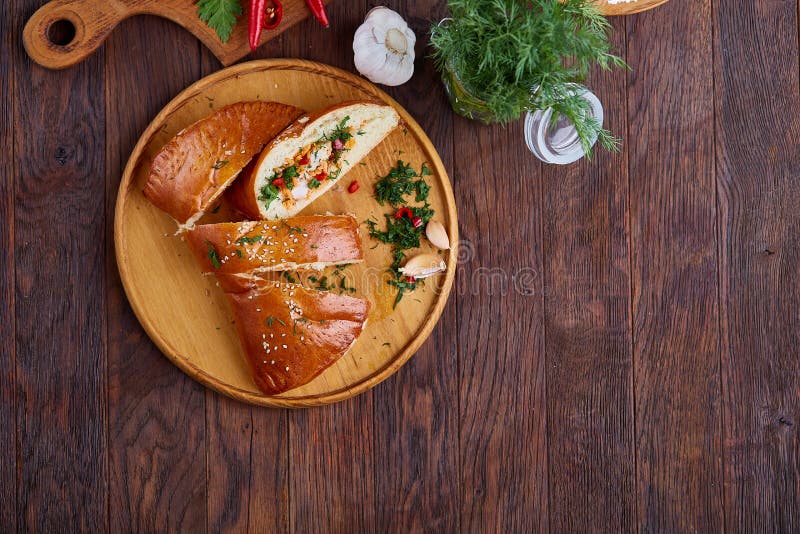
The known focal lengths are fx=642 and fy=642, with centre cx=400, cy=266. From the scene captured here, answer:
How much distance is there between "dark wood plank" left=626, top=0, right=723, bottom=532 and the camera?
2559 mm

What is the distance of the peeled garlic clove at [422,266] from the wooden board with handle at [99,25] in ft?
3.22

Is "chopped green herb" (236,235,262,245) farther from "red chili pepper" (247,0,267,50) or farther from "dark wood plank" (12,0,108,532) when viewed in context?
"red chili pepper" (247,0,267,50)

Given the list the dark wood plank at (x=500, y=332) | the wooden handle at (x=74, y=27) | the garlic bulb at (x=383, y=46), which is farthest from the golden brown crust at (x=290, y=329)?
the wooden handle at (x=74, y=27)

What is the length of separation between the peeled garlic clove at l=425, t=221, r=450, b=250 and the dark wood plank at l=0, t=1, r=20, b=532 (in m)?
1.55

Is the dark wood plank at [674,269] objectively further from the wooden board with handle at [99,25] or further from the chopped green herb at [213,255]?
the chopped green herb at [213,255]

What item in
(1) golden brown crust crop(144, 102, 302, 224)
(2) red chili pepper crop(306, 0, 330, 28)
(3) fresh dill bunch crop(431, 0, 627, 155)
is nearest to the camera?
(3) fresh dill bunch crop(431, 0, 627, 155)

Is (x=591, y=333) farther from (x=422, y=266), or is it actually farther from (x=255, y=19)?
(x=255, y=19)

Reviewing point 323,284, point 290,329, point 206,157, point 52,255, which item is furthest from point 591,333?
point 52,255

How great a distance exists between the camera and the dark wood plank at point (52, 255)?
2.38 m

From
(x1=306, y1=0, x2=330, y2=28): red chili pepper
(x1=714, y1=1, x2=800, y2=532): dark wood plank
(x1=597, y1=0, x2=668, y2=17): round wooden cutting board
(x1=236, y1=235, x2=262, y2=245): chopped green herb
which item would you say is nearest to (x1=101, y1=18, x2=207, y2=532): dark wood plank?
(x1=306, y1=0, x2=330, y2=28): red chili pepper

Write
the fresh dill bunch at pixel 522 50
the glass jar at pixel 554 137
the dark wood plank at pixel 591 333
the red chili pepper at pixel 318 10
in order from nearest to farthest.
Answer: the fresh dill bunch at pixel 522 50 → the red chili pepper at pixel 318 10 → the glass jar at pixel 554 137 → the dark wood plank at pixel 591 333

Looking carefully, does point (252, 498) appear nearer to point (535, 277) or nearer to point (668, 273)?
point (535, 277)

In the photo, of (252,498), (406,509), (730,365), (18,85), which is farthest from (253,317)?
(730,365)

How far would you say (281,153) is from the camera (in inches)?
89.0
